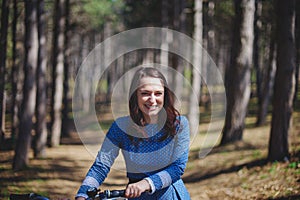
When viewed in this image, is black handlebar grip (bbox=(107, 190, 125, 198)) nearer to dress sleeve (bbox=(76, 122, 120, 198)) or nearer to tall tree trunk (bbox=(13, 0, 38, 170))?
dress sleeve (bbox=(76, 122, 120, 198))

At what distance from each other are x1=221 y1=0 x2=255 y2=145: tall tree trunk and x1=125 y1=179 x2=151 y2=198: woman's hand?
11303 millimetres

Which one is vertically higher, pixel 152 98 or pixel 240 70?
pixel 152 98

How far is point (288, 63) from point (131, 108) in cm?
755

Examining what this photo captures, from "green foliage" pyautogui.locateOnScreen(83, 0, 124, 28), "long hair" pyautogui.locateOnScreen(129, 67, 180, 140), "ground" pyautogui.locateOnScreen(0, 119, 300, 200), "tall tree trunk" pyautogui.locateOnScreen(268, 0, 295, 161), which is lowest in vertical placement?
"ground" pyautogui.locateOnScreen(0, 119, 300, 200)

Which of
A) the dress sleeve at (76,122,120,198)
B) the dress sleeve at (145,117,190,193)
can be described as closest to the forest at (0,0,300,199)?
the dress sleeve at (76,122,120,198)

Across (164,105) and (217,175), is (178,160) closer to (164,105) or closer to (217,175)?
(164,105)

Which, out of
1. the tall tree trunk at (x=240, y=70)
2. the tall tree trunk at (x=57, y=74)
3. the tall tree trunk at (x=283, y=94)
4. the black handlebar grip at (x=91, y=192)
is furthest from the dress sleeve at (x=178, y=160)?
the tall tree trunk at (x=57, y=74)

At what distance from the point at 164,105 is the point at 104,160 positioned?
1.94ft

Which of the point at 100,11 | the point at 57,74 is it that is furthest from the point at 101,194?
the point at 100,11

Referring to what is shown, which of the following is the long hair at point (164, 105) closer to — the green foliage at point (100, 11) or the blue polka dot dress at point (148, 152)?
the blue polka dot dress at point (148, 152)

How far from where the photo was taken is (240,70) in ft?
46.0

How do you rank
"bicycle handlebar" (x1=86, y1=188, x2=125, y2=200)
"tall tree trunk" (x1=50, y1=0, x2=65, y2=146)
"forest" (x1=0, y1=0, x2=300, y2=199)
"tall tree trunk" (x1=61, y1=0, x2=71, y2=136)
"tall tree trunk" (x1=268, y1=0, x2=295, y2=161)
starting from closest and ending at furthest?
1. "bicycle handlebar" (x1=86, y1=188, x2=125, y2=200)
2. "forest" (x1=0, y1=0, x2=300, y2=199)
3. "tall tree trunk" (x1=268, y1=0, x2=295, y2=161)
4. "tall tree trunk" (x1=50, y1=0, x2=65, y2=146)
5. "tall tree trunk" (x1=61, y1=0, x2=71, y2=136)

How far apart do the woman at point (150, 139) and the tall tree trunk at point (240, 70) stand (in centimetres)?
1100

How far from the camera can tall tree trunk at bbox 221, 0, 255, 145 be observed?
545 inches
